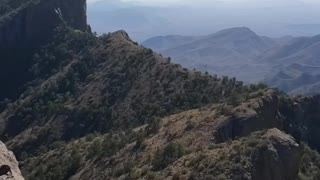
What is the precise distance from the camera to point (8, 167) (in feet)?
73.8

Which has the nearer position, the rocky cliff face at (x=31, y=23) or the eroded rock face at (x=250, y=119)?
the eroded rock face at (x=250, y=119)

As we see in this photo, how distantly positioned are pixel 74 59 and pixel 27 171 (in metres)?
56.2

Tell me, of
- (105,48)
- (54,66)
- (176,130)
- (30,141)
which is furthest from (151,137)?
(54,66)

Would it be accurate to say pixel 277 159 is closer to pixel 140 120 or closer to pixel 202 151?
pixel 202 151

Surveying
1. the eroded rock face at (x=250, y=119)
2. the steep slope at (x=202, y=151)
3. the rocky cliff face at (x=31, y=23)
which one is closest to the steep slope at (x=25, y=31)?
the rocky cliff face at (x=31, y=23)

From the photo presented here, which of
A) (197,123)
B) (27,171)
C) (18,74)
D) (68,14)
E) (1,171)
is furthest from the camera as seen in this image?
(68,14)

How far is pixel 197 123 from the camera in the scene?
2046 inches

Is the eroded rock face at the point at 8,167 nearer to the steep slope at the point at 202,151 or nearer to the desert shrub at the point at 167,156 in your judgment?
the steep slope at the point at 202,151

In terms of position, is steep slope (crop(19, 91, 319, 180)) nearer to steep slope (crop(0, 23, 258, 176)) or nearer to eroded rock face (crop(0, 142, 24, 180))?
steep slope (crop(0, 23, 258, 176))

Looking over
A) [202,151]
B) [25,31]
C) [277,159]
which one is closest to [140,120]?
[202,151]

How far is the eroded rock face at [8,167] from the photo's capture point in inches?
867

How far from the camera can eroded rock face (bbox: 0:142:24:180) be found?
22013 mm

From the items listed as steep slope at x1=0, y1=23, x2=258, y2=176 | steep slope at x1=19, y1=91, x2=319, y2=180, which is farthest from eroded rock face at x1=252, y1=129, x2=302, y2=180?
steep slope at x1=0, y1=23, x2=258, y2=176

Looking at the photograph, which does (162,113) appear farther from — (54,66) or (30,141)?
(54,66)
